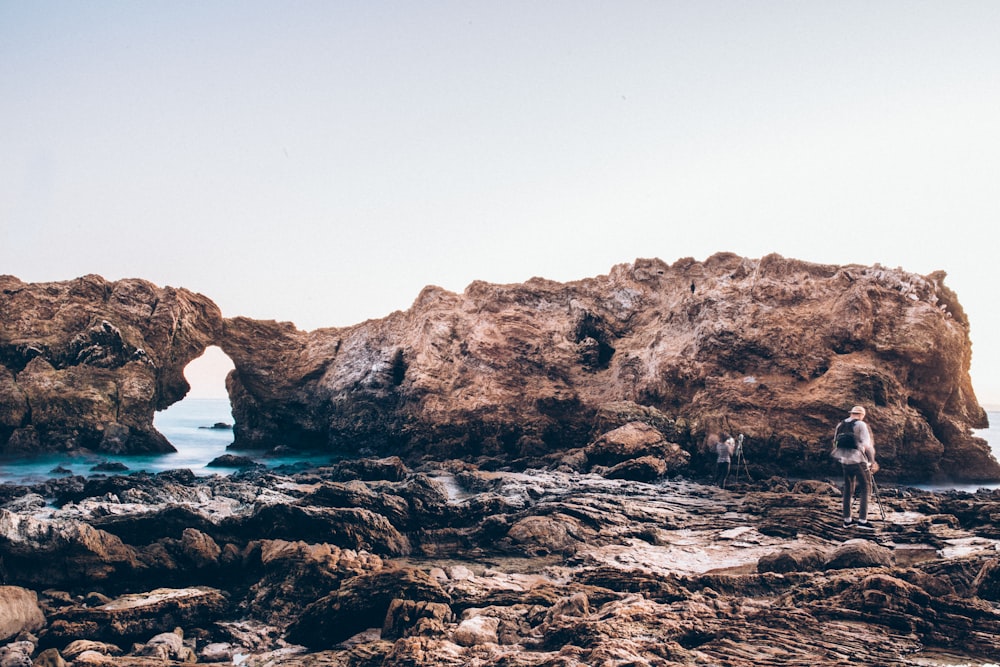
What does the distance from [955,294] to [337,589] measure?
1072 inches

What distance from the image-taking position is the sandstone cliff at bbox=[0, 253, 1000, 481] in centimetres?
2295

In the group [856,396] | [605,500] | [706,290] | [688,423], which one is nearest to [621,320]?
[706,290]

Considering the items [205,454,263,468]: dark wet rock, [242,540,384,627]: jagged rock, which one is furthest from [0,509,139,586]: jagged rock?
[205,454,263,468]: dark wet rock

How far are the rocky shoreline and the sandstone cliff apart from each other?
897 cm

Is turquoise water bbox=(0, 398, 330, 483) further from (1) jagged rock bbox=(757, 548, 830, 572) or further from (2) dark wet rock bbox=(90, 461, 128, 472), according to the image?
(1) jagged rock bbox=(757, 548, 830, 572)

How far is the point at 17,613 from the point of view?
7.76 metres

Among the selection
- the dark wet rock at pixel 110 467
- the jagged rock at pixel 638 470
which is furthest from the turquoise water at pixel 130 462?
the jagged rock at pixel 638 470

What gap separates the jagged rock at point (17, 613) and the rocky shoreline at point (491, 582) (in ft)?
0.09

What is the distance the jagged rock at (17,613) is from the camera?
7528 millimetres

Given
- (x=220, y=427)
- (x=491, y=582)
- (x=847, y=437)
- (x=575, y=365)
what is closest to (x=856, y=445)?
(x=847, y=437)

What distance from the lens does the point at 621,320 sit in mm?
31578

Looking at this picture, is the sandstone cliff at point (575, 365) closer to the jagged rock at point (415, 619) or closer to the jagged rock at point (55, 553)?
the jagged rock at point (55, 553)

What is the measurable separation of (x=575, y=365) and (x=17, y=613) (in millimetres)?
24254

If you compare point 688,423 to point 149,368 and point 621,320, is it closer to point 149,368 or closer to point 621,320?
point 621,320
